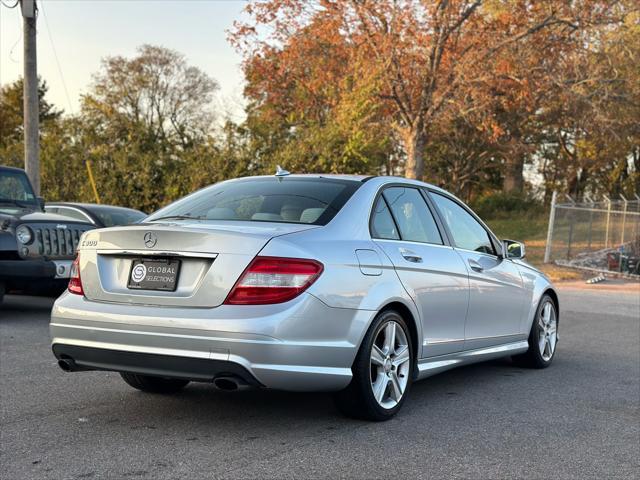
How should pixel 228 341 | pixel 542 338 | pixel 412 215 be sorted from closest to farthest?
1. pixel 228 341
2. pixel 412 215
3. pixel 542 338

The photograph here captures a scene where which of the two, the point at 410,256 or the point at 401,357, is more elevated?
the point at 410,256

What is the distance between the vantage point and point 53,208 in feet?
43.7

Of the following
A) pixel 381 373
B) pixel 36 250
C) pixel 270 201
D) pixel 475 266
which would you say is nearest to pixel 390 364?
pixel 381 373

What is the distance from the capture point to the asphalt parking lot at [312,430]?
4281 mm

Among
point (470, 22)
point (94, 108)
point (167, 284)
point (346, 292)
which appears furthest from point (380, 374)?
point (94, 108)

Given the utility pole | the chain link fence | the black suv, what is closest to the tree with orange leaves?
the chain link fence

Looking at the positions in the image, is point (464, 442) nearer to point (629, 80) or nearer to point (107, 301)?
point (107, 301)

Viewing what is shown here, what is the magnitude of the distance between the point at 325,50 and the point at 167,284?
21.7 meters

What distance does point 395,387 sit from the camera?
5.42m

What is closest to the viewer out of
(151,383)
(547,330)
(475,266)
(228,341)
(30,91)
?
(228,341)

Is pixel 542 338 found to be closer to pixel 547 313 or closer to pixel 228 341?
pixel 547 313

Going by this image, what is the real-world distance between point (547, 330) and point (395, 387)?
9.49 ft

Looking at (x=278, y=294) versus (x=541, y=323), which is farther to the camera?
(x=541, y=323)

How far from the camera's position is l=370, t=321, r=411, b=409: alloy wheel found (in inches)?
208
